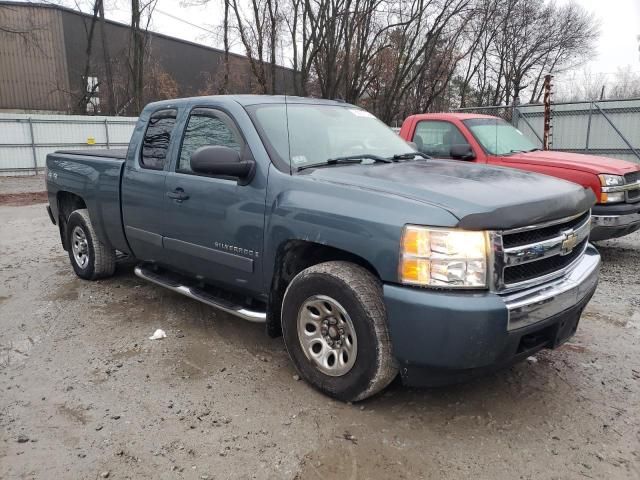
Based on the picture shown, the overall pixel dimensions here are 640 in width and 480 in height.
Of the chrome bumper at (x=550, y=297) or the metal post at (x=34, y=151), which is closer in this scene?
the chrome bumper at (x=550, y=297)

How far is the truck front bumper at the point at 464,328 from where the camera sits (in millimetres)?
2572

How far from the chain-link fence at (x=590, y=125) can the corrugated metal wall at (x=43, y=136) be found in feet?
46.4

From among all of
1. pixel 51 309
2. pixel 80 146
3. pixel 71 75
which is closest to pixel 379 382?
pixel 51 309

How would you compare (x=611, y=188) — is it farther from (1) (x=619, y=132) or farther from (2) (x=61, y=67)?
(2) (x=61, y=67)

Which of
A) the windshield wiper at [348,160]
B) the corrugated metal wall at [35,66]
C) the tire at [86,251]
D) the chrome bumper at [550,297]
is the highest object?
the corrugated metal wall at [35,66]

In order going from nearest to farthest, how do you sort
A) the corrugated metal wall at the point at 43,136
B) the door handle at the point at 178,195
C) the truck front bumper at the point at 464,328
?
the truck front bumper at the point at 464,328, the door handle at the point at 178,195, the corrugated metal wall at the point at 43,136

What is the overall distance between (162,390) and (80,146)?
19171 mm

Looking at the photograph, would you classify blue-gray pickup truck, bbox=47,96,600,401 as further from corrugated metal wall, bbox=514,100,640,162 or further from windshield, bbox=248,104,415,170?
corrugated metal wall, bbox=514,100,640,162

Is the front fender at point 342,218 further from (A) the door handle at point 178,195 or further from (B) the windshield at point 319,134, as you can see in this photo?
(A) the door handle at point 178,195

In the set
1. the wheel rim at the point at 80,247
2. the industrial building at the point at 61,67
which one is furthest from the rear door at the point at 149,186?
the industrial building at the point at 61,67

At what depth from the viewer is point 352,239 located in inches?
114

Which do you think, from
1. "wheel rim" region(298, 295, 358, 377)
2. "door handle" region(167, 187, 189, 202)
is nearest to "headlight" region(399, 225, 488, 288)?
→ "wheel rim" region(298, 295, 358, 377)

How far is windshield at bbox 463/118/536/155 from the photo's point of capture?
7.09m

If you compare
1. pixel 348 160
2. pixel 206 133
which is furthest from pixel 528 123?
pixel 206 133
